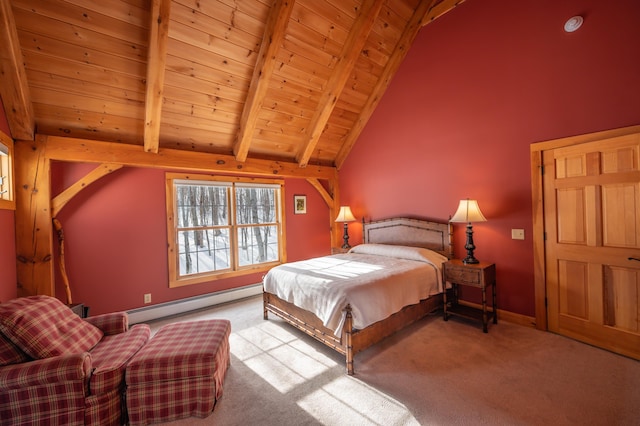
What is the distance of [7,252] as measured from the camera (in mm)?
2533

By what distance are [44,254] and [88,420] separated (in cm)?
202

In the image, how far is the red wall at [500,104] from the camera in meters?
2.57

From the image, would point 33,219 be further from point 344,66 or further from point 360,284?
point 344,66

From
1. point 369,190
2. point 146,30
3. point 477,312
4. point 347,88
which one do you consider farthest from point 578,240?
point 146,30

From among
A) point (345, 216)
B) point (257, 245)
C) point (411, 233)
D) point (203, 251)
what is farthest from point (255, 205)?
point (411, 233)

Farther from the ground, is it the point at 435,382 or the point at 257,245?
the point at 257,245

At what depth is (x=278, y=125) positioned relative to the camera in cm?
425

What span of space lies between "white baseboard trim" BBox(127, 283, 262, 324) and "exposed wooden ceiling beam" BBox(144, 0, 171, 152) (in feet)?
6.86

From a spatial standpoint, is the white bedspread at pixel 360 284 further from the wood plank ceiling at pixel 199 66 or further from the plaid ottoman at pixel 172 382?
the wood plank ceiling at pixel 199 66

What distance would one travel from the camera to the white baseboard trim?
3592 mm

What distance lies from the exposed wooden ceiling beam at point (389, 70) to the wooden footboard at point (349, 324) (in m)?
3.09

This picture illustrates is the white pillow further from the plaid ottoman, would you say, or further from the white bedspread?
the plaid ottoman

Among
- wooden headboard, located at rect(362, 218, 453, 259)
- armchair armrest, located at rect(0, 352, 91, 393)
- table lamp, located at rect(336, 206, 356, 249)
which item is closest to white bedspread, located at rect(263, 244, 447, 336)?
wooden headboard, located at rect(362, 218, 453, 259)

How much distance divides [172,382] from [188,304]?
2274 millimetres
